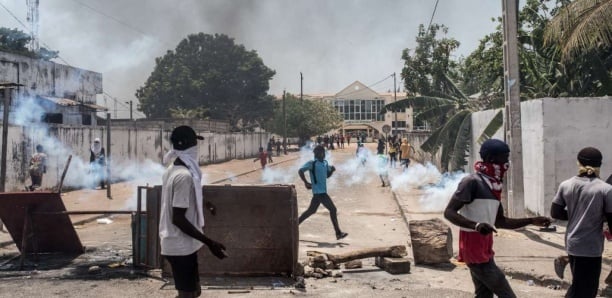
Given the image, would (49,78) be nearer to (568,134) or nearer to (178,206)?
(568,134)

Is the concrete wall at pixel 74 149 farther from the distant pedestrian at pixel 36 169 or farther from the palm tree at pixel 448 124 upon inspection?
the palm tree at pixel 448 124

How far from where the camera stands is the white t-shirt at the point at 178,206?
3580 mm

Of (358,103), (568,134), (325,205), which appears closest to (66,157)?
(325,205)

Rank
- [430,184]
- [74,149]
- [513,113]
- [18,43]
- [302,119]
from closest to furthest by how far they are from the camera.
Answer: [513,113], [74,149], [430,184], [18,43], [302,119]

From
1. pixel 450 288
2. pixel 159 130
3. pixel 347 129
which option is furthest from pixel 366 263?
pixel 347 129

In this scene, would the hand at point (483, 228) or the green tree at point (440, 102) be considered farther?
the green tree at point (440, 102)

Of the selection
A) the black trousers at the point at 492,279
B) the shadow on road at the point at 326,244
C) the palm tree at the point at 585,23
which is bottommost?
the shadow on road at the point at 326,244

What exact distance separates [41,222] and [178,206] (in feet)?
14.4

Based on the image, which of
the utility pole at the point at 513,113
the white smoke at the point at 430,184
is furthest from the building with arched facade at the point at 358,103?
the utility pole at the point at 513,113

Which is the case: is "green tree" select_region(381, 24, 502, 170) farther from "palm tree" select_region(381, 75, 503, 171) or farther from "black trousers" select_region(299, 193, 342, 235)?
"black trousers" select_region(299, 193, 342, 235)

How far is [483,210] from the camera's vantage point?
12.0 ft

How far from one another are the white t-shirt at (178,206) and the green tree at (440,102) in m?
9.42

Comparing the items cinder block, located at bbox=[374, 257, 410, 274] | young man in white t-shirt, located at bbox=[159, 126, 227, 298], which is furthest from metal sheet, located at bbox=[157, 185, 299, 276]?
young man in white t-shirt, located at bbox=[159, 126, 227, 298]

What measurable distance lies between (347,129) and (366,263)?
248 feet
